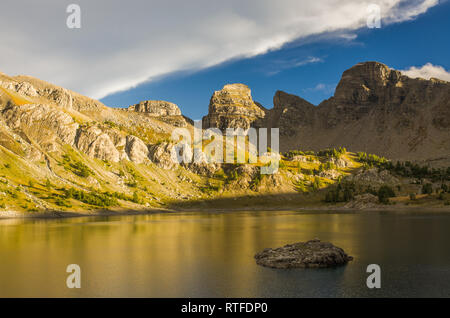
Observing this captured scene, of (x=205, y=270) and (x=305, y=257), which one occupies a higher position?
(x=305, y=257)

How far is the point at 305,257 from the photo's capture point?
4662 centimetres

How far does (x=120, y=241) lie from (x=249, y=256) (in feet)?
108

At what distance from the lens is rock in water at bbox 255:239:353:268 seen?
45906mm

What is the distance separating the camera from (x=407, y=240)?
69.6m

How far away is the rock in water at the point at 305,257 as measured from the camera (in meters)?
45.9
